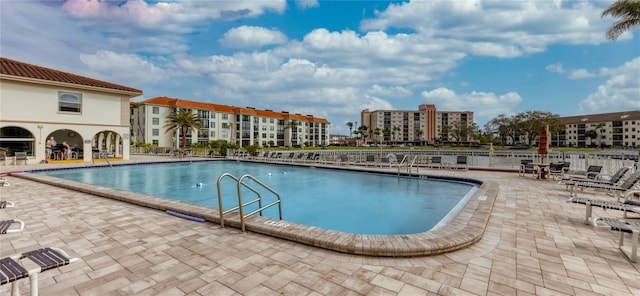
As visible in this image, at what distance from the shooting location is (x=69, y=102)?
17.2m

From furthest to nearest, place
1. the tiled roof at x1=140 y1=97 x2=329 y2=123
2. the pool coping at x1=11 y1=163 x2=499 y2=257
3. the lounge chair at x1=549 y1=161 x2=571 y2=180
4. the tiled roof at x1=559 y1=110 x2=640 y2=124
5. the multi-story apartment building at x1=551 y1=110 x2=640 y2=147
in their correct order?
the tiled roof at x1=559 y1=110 x2=640 y2=124 < the multi-story apartment building at x1=551 y1=110 x2=640 y2=147 < the tiled roof at x1=140 y1=97 x2=329 y2=123 < the lounge chair at x1=549 y1=161 x2=571 y2=180 < the pool coping at x1=11 y1=163 x2=499 y2=257

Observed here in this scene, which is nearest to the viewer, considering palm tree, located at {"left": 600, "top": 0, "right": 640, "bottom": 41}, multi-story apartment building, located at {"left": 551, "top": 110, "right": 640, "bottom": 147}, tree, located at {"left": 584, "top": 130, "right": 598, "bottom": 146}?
palm tree, located at {"left": 600, "top": 0, "right": 640, "bottom": 41}

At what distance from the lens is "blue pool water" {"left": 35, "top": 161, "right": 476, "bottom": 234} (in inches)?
276

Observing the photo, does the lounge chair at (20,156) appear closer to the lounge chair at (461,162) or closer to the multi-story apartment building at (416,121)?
the lounge chair at (461,162)

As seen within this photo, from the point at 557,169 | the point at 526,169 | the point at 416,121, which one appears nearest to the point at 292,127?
the point at 526,169

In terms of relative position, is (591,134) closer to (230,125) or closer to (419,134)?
(419,134)

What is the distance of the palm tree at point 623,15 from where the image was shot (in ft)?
43.8

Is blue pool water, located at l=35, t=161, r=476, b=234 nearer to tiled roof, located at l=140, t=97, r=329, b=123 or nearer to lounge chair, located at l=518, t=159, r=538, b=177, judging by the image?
lounge chair, located at l=518, t=159, r=538, b=177

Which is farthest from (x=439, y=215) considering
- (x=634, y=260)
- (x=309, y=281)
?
(x=309, y=281)

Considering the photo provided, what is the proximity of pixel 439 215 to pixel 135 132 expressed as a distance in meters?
50.0

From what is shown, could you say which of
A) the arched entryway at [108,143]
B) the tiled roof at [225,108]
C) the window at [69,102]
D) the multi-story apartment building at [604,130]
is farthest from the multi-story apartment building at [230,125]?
the multi-story apartment building at [604,130]

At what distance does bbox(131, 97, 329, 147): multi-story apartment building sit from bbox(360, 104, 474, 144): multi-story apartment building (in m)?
44.8

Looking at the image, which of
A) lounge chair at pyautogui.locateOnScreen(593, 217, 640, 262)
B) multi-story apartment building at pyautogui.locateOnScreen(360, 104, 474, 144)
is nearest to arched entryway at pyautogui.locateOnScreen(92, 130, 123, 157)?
lounge chair at pyautogui.locateOnScreen(593, 217, 640, 262)

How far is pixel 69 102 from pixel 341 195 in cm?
1830
